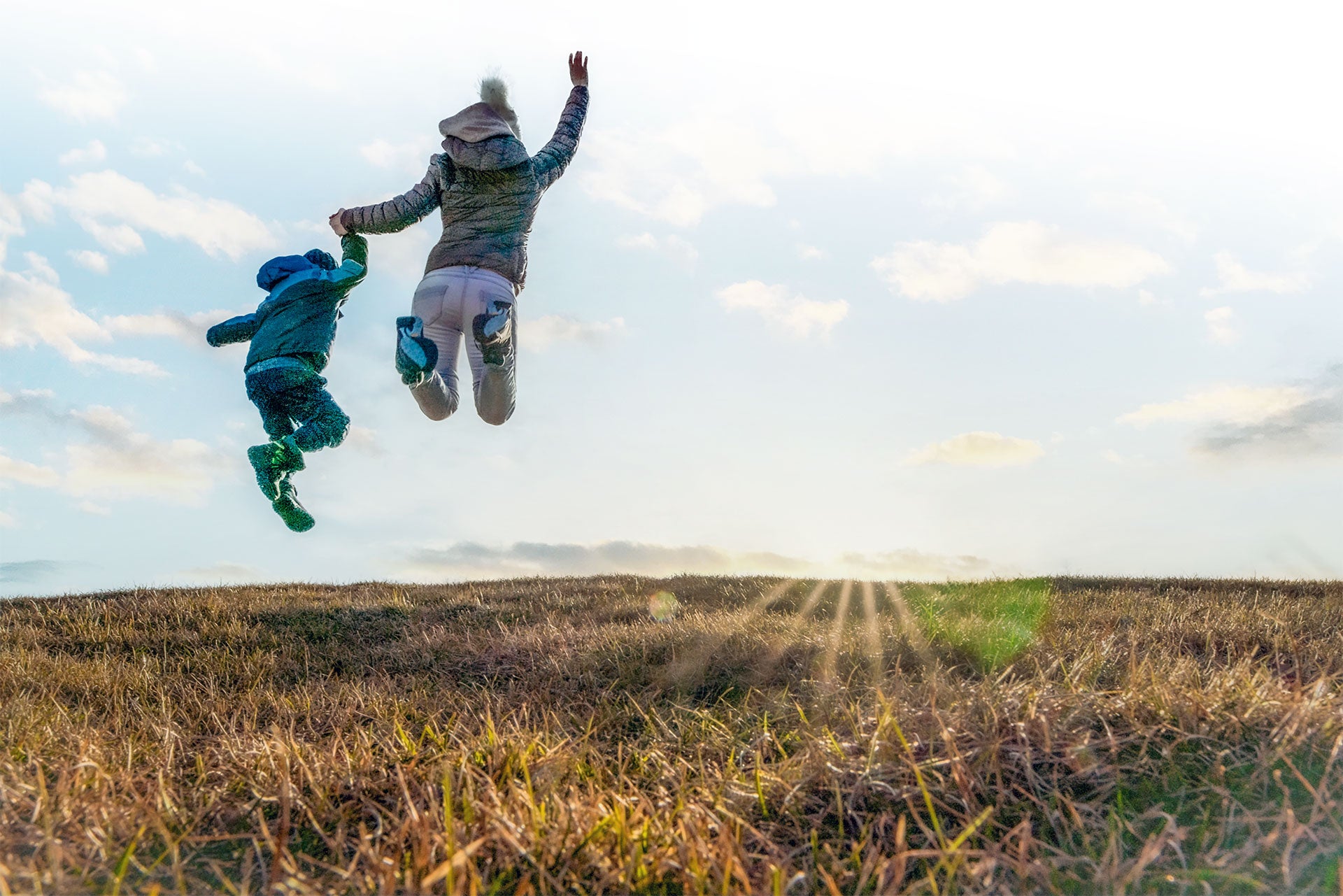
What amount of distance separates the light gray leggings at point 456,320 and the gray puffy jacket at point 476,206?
185 millimetres

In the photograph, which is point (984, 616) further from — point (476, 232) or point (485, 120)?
point (485, 120)

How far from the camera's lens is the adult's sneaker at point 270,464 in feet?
20.3

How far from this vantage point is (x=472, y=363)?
282 inches

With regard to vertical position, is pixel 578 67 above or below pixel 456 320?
above

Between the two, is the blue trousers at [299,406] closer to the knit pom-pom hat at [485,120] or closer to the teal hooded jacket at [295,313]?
the teal hooded jacket at [295,313]

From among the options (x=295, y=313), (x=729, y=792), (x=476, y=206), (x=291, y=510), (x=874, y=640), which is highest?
(x=476, y=206)

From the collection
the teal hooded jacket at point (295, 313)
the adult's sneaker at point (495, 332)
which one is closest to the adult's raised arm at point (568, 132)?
the adult's sneaker at point (495, 332)

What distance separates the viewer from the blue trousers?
21.0ft

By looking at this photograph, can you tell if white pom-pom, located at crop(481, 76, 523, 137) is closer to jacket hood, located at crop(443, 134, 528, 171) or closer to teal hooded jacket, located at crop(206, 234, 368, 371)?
jacket hood, located at crop(443, 134, 528, 171)

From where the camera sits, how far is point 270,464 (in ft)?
20.4

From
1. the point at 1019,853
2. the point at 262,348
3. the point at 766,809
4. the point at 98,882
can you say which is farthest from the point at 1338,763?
the point at 262,348

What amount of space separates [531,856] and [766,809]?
2.60ft

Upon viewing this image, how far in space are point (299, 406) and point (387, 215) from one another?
5.57 feet

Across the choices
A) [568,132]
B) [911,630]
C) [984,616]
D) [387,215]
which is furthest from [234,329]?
[984,616]
